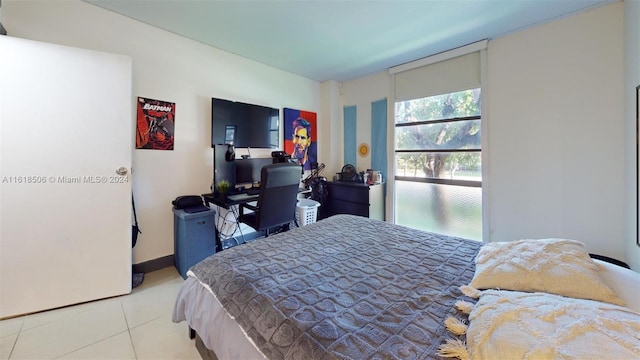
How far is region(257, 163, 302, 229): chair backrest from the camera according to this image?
2.30m

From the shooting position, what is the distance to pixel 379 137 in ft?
12.2

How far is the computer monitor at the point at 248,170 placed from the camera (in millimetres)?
2938

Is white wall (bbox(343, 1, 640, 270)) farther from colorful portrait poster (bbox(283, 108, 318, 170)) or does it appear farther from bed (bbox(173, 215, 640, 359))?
colorful portrait poster (bbox(283, 108, 318, 170))

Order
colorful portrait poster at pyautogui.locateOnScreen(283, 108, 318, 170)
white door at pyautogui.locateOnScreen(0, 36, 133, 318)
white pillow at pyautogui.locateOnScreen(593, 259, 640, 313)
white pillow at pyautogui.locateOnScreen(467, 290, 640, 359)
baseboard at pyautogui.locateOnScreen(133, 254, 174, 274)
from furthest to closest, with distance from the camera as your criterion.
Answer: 1. colorful portrait poster at pyautogui.locateOnScreen(283, 108, 318, 170)
2. baseboard at pyautogui.locateOnScreen(133, 254, 174, 274)
3. white door at pyautogui.locateOnScreen(0, 36, 133, 318)
4. white pillow at pyautogui.locateOnScreen(593, 259, 640, 313)
5. white pillow at pyautogui.locateOnScreen(467, 290, 640, 359)

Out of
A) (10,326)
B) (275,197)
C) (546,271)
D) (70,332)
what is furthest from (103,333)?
(546,271)

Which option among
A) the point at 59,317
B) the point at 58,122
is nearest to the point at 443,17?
the point at 58,122

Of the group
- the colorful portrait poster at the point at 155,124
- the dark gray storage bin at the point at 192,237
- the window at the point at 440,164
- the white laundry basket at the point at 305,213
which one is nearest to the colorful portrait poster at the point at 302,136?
the white laundry basket at the point at 305,213

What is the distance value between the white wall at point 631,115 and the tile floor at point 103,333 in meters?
3.21

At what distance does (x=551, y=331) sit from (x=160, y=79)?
3273 millimetres

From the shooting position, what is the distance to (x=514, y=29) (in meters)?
2.49

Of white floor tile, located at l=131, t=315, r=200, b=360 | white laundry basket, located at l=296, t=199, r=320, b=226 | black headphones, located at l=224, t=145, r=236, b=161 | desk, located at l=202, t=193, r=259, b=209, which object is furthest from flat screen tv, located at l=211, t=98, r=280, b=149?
white floor tile, located at l=131, t=315, r=200, b=360

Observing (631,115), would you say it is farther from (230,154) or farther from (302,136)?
(230,154)

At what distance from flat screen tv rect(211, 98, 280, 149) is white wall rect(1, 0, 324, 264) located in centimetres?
16

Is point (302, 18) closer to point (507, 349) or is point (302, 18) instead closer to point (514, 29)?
point (514, 29)
